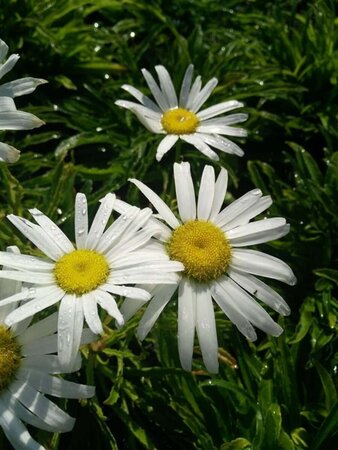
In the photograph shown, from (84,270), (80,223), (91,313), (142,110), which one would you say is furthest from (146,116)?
(91,313)

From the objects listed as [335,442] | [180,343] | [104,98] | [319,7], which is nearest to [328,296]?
[335,442]

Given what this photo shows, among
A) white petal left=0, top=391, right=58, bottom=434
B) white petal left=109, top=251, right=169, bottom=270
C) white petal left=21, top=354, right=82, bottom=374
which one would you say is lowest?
white petal left=0, top=391, right=58, bottom=434

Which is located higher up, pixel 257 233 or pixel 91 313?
pixel 257 233

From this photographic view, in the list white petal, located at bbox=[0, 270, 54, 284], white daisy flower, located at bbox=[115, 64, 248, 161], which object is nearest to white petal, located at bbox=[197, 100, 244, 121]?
white daisy flower, located at bbox=[115, 64, 248, 161]

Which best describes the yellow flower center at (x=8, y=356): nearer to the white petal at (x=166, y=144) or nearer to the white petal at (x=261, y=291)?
the white petal at (x=261, y=291)

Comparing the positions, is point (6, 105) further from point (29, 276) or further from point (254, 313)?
point (254, 313)

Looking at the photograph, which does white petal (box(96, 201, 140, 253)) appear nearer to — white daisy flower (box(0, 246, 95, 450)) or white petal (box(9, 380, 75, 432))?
white daisy flower (box(0, 246, 95, 450))

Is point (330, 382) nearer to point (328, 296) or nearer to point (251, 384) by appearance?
point (251, 384)
